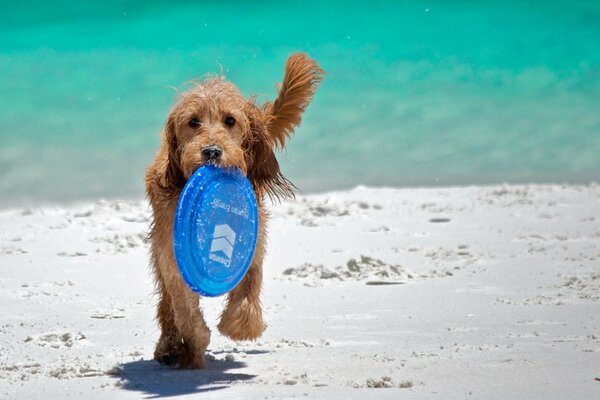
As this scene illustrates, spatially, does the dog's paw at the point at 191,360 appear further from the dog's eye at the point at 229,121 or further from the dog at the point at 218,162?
the dog's eye at the point at 229,121

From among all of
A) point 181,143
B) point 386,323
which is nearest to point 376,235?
point 386,323

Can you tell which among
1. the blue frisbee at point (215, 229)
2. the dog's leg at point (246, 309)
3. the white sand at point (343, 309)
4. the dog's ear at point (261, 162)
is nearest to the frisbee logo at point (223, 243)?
the blue frisbee at point (215, 229)

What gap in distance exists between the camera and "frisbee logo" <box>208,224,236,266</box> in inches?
285

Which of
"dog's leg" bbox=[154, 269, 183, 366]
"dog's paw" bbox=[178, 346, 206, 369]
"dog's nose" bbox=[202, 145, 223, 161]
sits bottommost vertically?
"dog's paw" bbox=[178, 346, 206, 369]

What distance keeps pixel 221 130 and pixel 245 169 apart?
412 mm

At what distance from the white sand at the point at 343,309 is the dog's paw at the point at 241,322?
292mm

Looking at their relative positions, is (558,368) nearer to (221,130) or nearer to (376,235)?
(221,130)

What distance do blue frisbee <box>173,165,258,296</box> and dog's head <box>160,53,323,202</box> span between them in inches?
5.8

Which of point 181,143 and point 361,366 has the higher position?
point 181,143

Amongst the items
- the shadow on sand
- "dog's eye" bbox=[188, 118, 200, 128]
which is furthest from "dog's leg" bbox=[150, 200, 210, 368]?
"dog's eye" bbox=[188, 118, 200, 128]

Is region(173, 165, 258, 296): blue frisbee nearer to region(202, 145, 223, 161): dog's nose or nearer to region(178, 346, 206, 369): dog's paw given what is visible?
region(202, 145, 223, 161): dog's nose

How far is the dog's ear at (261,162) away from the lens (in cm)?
761

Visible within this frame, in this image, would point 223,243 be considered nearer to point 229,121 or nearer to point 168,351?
point 229,121

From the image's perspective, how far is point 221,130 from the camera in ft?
23.3
